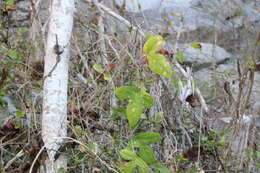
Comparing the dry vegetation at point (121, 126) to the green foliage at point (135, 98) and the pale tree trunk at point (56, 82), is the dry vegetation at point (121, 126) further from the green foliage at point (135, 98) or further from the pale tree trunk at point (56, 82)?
the green foliage at point (135, 98)

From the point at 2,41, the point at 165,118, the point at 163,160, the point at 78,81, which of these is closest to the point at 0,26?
the point at 2,41

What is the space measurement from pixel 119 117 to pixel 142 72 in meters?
0.23

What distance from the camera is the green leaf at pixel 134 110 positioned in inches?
53.0

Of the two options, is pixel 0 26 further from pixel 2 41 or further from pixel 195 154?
pixel 195 154

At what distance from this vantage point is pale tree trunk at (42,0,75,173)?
1479 mm

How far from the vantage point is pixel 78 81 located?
2137 millimetres

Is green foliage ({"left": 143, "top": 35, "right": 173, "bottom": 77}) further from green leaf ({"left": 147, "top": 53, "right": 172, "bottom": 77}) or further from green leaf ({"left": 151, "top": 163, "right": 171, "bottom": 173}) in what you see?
green leaf ({"left": 151, "top": 163, "right": 171, "bottom": 173})

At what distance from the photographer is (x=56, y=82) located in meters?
1.51

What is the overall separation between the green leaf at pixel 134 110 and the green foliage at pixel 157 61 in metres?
0.16

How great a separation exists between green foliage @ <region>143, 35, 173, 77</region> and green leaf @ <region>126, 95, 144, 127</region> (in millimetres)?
158

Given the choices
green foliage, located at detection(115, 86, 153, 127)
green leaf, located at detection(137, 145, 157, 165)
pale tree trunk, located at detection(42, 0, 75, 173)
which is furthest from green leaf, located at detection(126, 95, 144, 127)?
pale tree trunk, located at detection(42, 0, 75, 173)

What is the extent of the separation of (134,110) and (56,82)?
13.9 inches

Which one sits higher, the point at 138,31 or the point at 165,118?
the point at 138,31

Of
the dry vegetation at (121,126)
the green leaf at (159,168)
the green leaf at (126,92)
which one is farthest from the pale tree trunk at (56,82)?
the green leaf at (159,168)
